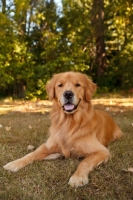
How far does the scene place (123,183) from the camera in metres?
2.32

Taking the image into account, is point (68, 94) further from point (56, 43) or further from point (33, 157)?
point (56, 43)

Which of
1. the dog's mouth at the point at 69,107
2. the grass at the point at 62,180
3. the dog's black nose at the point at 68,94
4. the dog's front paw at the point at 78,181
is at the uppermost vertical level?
the dog's black nose at the point at 68,94

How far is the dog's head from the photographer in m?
3.11

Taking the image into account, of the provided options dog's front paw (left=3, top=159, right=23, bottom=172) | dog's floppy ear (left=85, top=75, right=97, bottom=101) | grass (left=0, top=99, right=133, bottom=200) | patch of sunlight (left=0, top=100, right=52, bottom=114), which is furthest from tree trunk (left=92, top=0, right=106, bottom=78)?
dog's front paw (left=3, top=159, right=23, bottom=172)

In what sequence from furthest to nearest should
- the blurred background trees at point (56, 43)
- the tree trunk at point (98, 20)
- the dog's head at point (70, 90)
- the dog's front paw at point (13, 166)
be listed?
the tree trunk at point (98, 20)
the blurred background trees at point (56, 43)
the dog's head at point (70, 90)
the dog's front paw at point (13, 166)

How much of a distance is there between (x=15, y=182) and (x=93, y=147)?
103 cm

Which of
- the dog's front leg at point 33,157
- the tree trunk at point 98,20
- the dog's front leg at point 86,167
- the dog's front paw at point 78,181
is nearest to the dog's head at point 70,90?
the dog's front leg at point 33,157

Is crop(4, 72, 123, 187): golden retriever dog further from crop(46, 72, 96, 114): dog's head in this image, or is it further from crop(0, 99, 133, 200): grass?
crop(0, 99, 133, 200): grass

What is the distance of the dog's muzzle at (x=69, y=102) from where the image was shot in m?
3.06

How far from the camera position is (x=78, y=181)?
2.29m

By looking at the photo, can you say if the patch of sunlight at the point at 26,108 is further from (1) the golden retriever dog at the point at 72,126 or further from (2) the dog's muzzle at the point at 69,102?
(2) the dog's muzzle at the point at 69,102

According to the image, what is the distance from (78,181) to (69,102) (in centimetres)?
109

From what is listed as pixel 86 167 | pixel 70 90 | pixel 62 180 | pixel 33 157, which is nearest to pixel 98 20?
pixel 70 90

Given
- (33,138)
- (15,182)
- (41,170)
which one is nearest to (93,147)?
(41,170)
